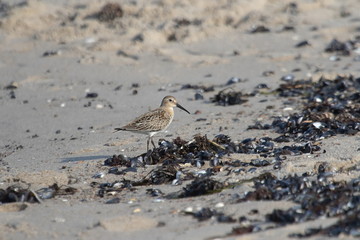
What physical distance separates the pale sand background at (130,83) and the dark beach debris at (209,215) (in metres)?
0.07

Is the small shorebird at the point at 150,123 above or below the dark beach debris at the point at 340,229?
below

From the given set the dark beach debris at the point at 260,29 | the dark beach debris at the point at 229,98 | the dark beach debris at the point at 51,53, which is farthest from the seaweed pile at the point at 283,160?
the dark beach debris at the point at 51,53

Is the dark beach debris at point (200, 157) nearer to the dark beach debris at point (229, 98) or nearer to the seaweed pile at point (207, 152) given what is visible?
the seaweed pile at point (207, 152)

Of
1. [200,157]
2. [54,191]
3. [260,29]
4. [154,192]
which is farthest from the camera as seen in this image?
[260,29]

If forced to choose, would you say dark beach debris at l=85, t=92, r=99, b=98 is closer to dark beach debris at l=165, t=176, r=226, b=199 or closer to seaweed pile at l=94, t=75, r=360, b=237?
seaweed pile at l=94, t=75, r=360, b=237

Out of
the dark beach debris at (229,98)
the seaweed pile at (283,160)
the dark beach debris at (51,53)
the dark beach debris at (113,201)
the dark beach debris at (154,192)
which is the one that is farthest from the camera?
the dark beach debris at (51,53)

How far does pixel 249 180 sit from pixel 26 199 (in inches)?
89.5

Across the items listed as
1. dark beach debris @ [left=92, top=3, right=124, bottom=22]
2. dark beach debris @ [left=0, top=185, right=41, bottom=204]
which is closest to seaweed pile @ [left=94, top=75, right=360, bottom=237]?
dark beach debris @ [left=0, top=185, right=41, bottom=204]

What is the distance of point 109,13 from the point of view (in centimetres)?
1573

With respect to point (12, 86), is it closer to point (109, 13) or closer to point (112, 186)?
point (109, 13)

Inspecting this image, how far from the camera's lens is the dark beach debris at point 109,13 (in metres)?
15.7

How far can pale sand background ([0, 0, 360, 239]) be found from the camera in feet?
22.3

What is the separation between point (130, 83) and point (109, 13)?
9.61 ft

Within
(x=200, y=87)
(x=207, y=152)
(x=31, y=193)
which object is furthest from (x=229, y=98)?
(x=31, y=193)
